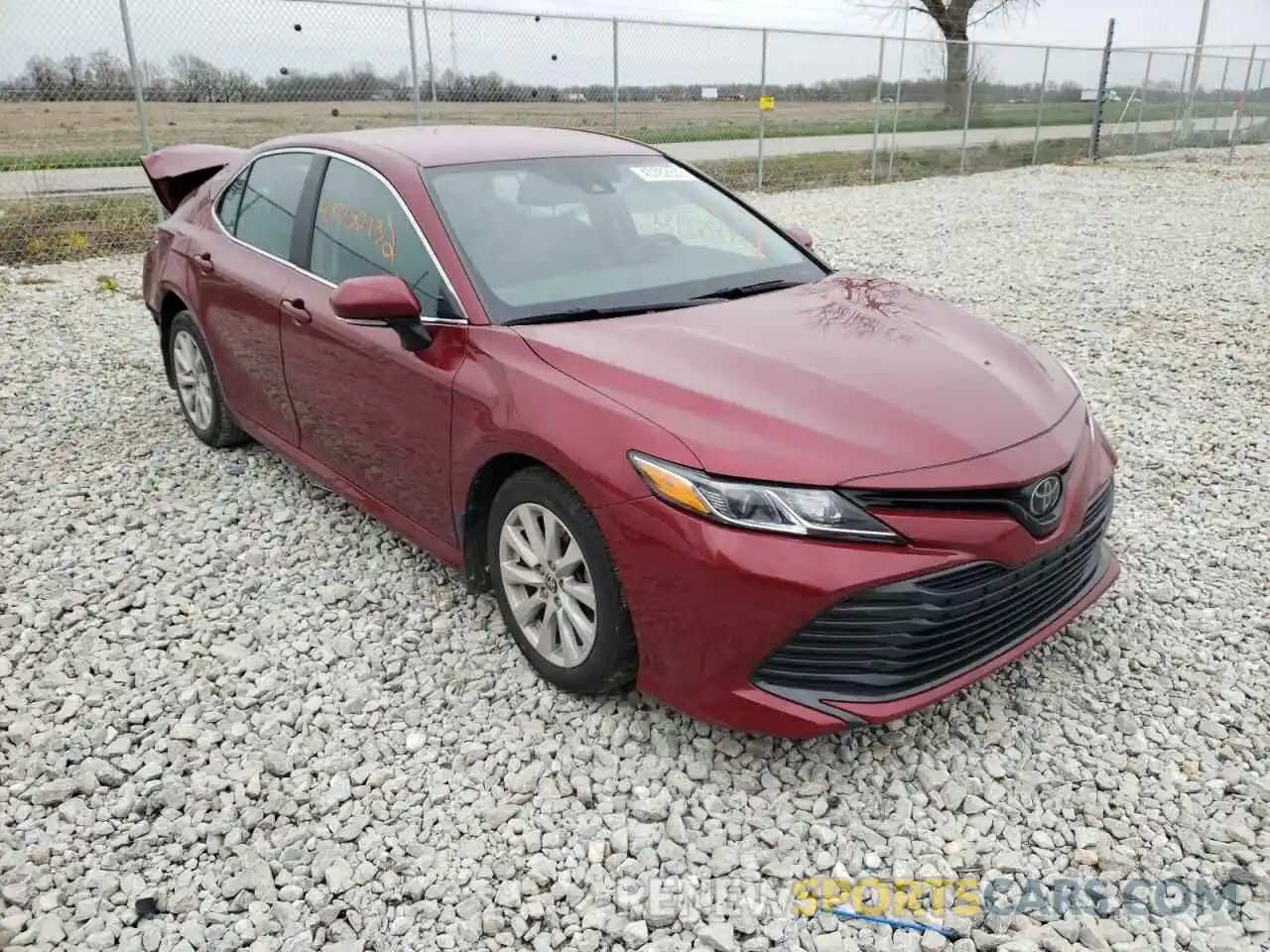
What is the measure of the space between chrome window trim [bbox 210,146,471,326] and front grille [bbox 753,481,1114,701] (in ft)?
4.78

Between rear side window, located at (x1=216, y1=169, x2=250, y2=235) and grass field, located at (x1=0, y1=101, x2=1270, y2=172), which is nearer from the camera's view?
rear side window, located at (x1=216, y1=169, x2=250, y2=235)

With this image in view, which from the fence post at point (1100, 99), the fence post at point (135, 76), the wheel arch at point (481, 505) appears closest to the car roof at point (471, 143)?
the wheel arch at point (481, 505)

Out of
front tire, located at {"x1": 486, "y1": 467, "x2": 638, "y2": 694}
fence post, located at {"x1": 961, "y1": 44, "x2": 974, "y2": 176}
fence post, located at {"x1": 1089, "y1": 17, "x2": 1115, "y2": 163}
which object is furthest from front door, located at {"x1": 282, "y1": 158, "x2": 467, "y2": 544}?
fence post, located at {"x1": 1089, "y1": 17, "x2": 1115, "y2": 163}

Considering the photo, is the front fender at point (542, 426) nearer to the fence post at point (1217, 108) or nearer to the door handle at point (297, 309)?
Answer: the door handle at point (297, 309)

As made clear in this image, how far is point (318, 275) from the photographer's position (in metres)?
3.68

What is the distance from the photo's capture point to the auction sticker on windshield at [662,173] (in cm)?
385

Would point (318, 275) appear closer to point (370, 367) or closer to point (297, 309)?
point (297, 309)

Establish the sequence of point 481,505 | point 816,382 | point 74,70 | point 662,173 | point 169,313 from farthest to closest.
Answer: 1. point 74,70
2. point 169,313
3. point 662,173
4. point 481,505
5. point 816,382

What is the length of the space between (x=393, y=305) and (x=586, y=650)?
3.92ft

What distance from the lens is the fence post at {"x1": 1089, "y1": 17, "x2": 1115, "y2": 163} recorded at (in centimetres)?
2038

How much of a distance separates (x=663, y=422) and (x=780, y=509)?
0.38m

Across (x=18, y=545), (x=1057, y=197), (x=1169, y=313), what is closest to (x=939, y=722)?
(x=18, y=545)

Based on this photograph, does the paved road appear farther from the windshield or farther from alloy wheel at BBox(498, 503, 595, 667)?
alloy wheel at BBox(498, 503, 595, 667)

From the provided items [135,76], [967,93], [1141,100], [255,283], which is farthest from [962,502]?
[1141,100]
